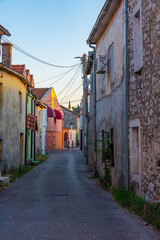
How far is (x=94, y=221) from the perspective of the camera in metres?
6.55

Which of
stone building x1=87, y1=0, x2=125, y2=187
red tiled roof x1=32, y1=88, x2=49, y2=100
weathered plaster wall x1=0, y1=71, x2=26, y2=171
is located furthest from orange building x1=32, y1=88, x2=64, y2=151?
stone building x1=87, y1=0, x2=125, y2=187

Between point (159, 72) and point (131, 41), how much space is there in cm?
270

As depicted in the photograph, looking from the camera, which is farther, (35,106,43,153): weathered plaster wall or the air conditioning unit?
(35,106,43,153): weathered plaster wall

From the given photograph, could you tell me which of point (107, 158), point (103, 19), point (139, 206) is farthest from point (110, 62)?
point (139, 206)

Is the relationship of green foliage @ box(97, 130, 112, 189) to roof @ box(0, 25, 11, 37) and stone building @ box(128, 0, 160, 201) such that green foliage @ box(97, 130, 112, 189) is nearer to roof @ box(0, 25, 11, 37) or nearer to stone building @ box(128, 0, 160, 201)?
stone building @ box(128, 0, 160, 201)

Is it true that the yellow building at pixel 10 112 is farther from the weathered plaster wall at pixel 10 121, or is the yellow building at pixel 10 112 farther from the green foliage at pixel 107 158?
the green foliage at pixel 107 158

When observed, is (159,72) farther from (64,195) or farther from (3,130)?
(3,130)

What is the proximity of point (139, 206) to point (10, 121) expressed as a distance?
11.6 m

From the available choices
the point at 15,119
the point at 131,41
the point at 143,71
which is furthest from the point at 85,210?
the point at 15,119

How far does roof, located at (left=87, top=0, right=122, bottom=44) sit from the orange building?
81.8ft

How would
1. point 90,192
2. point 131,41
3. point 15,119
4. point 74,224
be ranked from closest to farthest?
point 74,224 → point 131,41 → point 90,192 → point 15,119

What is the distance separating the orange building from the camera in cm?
4201

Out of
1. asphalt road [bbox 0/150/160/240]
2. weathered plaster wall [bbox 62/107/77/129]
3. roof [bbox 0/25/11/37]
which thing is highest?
roof [bbox 0/25/11/37]

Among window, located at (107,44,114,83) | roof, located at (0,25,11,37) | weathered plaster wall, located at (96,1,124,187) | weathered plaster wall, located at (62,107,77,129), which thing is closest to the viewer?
weathered plaster wall, located at (96,1,124,187)
